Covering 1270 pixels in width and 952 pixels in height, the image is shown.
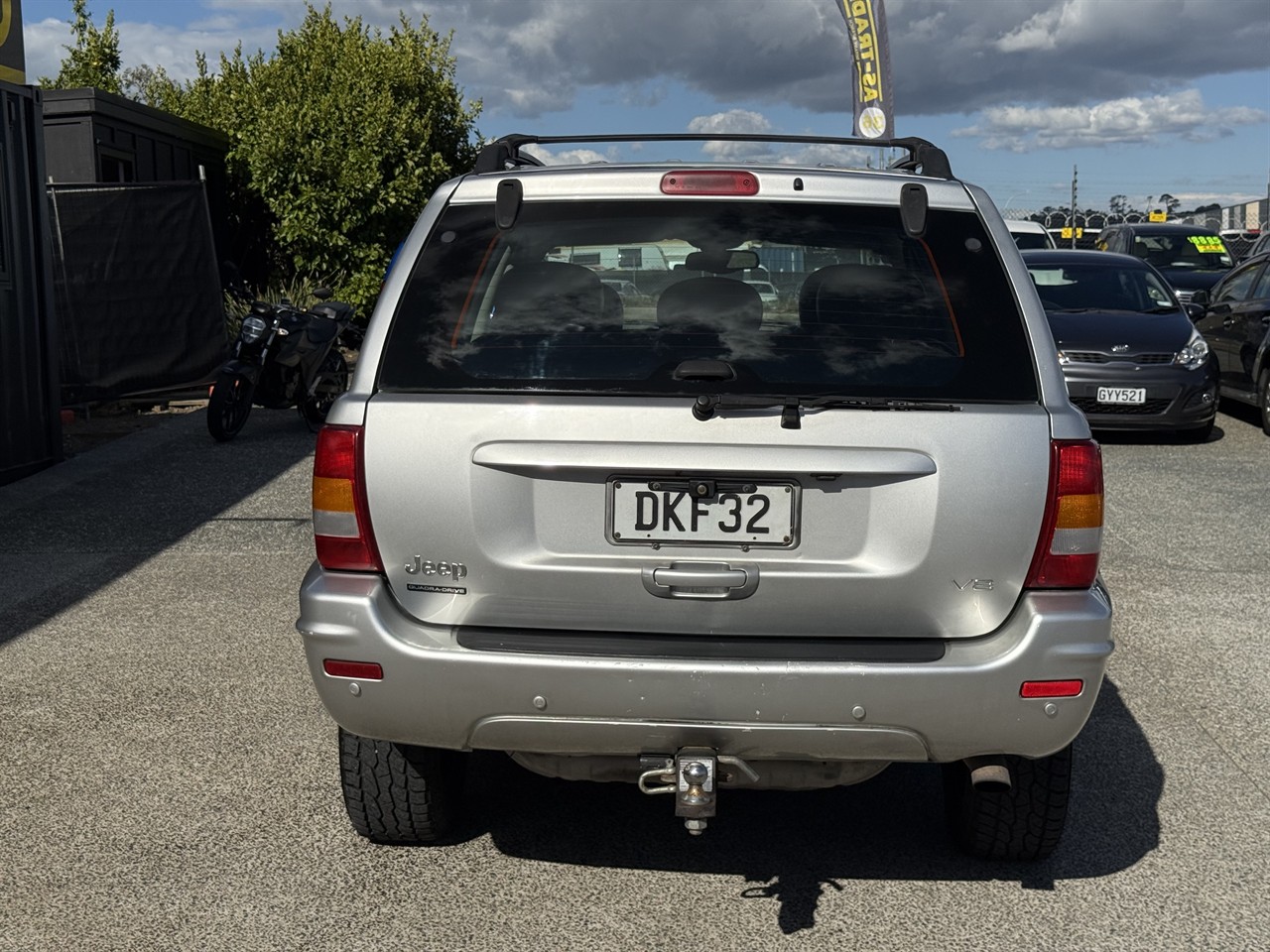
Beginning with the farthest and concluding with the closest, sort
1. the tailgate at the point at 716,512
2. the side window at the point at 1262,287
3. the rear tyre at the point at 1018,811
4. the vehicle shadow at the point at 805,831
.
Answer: the side window at the point at 1262,287, the vehicle shadow at the point at 805,831, the rear tyre at the point at 1018,811, the tailgate at the point at 716,512

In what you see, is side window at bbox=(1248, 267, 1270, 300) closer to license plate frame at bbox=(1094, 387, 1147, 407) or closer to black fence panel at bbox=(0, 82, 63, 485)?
license plate frame at bbox=(1094, 387, 1147, 407)

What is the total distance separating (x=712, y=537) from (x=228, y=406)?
31.0 ft

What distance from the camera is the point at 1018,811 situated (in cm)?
386

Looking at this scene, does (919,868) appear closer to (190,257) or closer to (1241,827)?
(1241,827)

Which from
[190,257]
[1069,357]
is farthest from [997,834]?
[190,257]

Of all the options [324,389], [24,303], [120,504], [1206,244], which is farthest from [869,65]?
[120,504]

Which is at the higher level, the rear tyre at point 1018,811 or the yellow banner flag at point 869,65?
the yellow banner flag at point 869,65

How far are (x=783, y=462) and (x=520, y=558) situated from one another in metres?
0.62

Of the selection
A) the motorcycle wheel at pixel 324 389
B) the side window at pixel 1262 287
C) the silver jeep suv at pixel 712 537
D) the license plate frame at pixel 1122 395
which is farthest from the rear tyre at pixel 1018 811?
the side window at pixel 1262 287

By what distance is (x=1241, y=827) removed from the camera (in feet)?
14.1

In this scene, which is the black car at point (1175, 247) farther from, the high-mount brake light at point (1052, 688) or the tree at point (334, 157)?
the high-mount brake light at point (1052, 688)

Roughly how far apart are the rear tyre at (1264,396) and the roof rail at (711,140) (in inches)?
388

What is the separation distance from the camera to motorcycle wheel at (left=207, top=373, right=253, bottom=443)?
11969 millimetres

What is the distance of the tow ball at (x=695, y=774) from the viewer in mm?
3363
